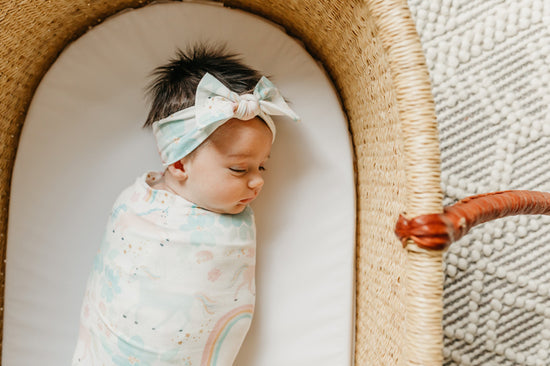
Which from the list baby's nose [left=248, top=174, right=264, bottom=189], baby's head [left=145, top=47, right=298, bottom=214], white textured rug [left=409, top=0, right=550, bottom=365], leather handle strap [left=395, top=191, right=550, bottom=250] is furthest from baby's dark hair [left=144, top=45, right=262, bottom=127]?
white textured rug [left=409, top=0, right=550, bottom=365]

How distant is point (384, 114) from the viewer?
898 millimetres

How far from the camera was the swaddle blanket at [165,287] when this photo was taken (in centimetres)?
94

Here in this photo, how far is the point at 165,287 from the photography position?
0.94m

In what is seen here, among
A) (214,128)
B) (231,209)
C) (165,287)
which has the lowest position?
(165,287)

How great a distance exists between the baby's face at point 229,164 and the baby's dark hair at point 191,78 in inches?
3.1

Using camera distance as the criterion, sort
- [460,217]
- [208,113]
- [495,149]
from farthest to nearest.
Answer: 1. [495,149]
2. [208,113]
3. [460,217]

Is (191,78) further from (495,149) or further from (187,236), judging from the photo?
(495,149)

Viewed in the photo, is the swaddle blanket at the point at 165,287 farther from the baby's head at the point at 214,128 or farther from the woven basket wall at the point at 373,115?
the woven basket wall at the point at 373,115

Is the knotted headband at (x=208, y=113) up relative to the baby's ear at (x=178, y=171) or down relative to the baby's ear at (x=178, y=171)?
up

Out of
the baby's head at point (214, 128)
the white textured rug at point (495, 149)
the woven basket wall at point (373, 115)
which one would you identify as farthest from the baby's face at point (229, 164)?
the white textured rug at point (495, 149)

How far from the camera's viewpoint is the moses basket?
2.37ft

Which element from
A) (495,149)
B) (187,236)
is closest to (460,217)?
(187,236)

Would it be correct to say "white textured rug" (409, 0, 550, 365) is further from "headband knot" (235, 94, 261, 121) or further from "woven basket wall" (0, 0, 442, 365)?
"headband knot" (235, 94, 261, 121)

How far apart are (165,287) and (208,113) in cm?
33
